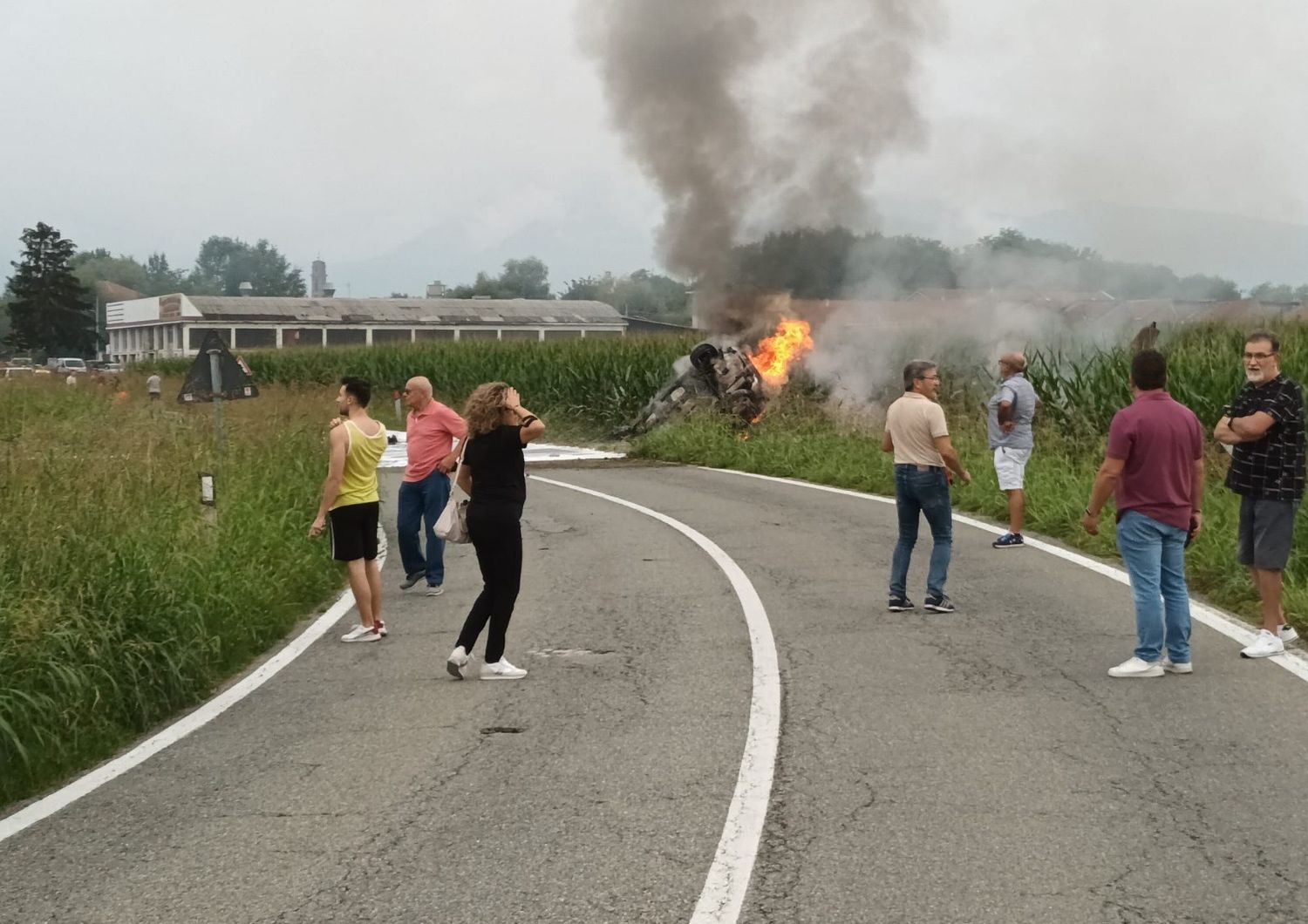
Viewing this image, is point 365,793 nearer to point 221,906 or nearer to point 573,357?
point 221,906

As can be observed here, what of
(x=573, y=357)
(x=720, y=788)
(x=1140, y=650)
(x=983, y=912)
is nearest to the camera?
(x=983, y=912)

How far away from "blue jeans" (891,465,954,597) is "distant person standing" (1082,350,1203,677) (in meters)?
1.92

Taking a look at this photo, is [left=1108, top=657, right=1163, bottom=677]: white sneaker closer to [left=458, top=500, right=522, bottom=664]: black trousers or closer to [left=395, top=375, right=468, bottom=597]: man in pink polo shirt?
[left=458, top=500, right=522, bottom=664]: black trousers

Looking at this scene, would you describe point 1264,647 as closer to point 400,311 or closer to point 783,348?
point 783,348

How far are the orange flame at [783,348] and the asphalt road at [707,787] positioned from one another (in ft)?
60.8

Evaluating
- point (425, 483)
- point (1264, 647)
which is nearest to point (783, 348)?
point (425, 483)

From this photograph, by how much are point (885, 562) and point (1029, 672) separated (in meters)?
4.54

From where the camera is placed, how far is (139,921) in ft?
14.2

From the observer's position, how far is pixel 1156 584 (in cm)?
760

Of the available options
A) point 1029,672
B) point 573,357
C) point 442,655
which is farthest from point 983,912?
point 573,357

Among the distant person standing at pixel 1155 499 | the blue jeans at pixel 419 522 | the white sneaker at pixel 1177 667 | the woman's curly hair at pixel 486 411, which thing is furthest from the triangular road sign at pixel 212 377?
the white sneaker at pixel 1177 667

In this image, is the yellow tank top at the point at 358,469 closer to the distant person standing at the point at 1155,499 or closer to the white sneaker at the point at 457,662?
the white sneaker at the point at 457,662

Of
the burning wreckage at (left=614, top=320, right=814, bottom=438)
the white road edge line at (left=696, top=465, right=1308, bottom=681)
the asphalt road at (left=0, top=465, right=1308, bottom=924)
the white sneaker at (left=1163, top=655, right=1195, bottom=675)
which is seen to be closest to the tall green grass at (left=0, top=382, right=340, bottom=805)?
the asphalt road at (left=0, top=465, right=1308, bottom=924)

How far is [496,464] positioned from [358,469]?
1813mm
